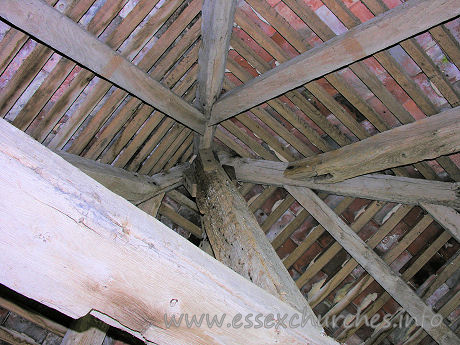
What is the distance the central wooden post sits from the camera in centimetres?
126

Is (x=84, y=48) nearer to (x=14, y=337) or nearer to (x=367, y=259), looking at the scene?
(x=14, y=337)

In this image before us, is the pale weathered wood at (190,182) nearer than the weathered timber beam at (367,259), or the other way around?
the pale weathered wood at (190,182)

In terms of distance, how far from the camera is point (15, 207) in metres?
0.75

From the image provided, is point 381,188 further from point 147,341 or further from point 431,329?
point 147,341

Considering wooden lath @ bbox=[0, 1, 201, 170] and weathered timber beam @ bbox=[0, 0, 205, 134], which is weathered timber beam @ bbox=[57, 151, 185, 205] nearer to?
wooden lath @ bbox=[0, 1, 201, 170]

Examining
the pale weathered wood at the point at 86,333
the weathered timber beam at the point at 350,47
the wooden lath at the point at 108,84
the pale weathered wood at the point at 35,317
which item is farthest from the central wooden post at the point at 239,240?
the pale weathered wood at the point at 35,317

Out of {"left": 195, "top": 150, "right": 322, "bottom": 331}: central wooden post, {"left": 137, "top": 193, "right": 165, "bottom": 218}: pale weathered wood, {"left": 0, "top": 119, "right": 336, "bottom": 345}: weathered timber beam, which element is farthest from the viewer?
{"left": 137, "top": 193, "right": 165, "bottom": 218}: pale weathered wood

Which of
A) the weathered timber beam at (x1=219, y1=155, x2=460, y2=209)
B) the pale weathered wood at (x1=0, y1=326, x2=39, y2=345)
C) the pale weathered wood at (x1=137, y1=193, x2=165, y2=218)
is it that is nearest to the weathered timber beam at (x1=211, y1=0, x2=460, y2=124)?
the weathered timber beam at (x1=219, y1=155, x2=460, y2=209)

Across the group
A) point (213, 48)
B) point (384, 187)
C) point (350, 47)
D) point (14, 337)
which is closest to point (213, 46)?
point (213, 48)

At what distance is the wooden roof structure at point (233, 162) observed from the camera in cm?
83

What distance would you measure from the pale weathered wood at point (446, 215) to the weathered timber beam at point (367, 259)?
55 cm

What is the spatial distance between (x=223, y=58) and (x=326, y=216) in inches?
58.4

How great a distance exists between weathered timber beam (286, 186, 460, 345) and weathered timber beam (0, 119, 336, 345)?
199cm

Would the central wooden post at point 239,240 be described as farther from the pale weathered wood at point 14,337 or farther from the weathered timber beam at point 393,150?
the pale weathered wood at point 14,337
